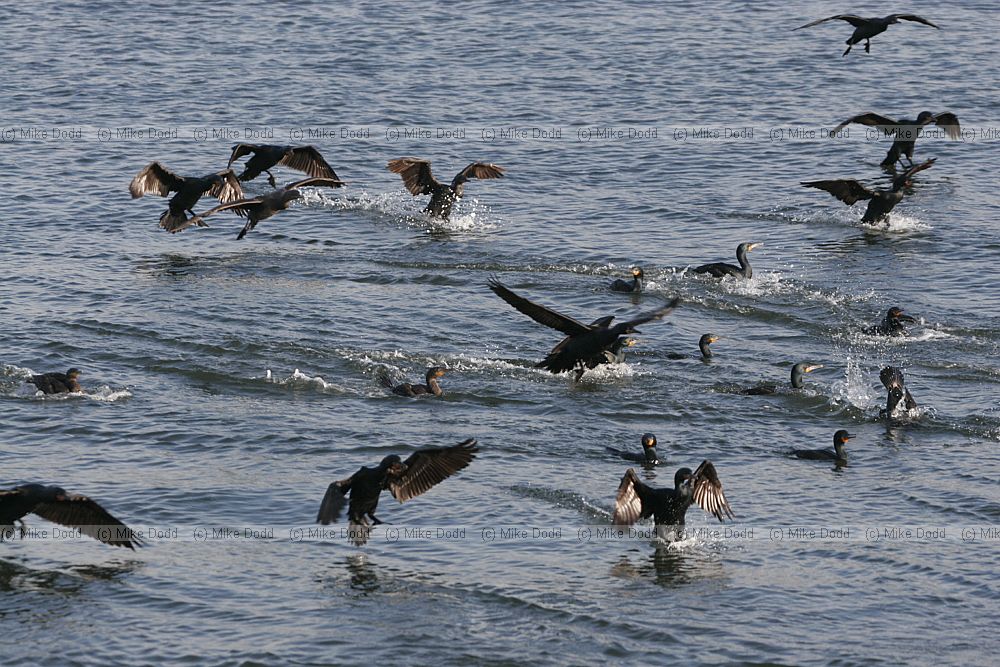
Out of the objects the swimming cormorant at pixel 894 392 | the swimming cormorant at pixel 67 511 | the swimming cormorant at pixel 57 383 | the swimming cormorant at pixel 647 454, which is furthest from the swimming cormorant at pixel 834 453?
the swimming cormorant at pixel 57 383

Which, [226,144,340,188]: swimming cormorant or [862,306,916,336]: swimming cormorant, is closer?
[862,306,916,336]: swimming cormorant

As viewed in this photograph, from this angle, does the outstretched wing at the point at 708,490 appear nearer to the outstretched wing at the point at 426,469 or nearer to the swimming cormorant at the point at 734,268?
the outstretched wing at the point at 426,469

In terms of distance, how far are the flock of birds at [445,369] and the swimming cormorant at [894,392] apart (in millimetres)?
10

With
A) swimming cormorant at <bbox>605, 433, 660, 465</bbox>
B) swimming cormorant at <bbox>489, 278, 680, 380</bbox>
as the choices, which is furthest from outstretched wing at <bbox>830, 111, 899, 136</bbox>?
swimming cormorant at <bbox>605, 433, 660, 465</bbox>

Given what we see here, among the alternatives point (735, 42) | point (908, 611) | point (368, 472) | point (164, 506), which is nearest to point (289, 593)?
point (368, 472)

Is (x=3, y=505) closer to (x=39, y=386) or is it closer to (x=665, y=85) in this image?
(x=39, y=386)

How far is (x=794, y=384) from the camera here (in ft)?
55.2

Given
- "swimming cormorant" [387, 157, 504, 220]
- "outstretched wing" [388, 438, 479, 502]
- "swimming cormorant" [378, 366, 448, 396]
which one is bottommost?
"outstretched wing" [388, 438, 479, 502]

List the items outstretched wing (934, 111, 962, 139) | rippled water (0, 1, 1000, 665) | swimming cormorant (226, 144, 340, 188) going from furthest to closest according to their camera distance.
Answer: outstretched wing (934, 111, 962, 139) < swimming cormorant (226, 144, 340, 188) < rippled water (0, 1, 1000, 665)

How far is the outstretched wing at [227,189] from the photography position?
2173 cm

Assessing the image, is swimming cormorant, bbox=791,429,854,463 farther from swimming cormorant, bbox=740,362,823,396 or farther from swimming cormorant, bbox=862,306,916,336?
swimming cormorant, bbox=862,306,916,336

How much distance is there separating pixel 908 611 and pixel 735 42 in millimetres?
22104

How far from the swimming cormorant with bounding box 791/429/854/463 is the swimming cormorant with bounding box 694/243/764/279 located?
5.52 meters

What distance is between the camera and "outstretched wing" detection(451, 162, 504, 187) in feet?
77.4
